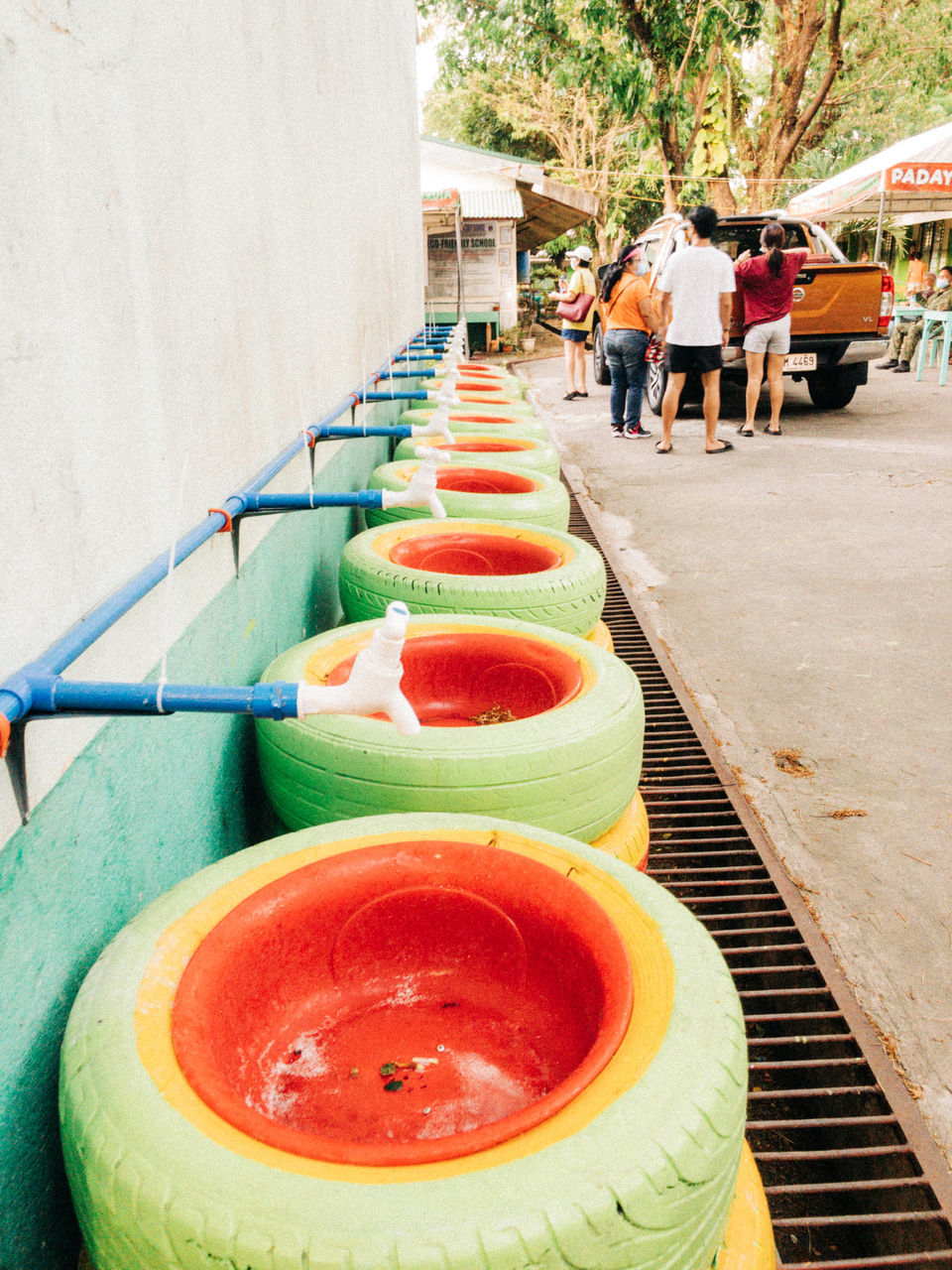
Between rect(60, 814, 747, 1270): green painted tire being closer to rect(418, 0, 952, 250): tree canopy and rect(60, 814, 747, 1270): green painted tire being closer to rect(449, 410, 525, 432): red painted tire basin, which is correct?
rect(449, 410, 525, 432): red painted tire basin

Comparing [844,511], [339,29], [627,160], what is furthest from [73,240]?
[627,160]

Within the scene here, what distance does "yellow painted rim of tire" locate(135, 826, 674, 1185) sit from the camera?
0.89 meters

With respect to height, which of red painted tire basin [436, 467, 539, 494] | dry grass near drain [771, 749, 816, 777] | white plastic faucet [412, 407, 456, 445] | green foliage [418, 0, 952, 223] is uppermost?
green foliage [418, 0, 952, 223]

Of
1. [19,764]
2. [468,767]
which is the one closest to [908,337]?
[468,767]

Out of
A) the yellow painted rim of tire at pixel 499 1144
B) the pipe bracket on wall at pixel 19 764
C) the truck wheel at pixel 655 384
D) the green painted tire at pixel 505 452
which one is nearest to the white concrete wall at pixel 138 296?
the pipe bracket on wall at pixel 19 764

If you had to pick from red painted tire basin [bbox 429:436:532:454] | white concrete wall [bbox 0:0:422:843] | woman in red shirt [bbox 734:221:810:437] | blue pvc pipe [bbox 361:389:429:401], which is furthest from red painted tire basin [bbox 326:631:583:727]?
woman in red shirt [bbox 734:221:810:437]

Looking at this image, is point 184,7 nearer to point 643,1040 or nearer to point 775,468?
point 643,1040

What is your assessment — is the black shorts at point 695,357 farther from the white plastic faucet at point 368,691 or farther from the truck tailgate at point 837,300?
the white plastic faucet at point 368,691

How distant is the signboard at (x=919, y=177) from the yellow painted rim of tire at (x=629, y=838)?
39.5ft

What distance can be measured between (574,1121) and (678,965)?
30cm

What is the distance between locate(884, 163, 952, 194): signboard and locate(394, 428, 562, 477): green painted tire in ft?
31.2

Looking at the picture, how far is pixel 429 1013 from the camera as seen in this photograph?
4.79 feet

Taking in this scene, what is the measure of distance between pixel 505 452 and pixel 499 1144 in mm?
3445

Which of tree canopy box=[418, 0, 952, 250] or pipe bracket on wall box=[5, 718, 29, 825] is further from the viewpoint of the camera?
tree canopy box=[418, 0, 952, 250]
